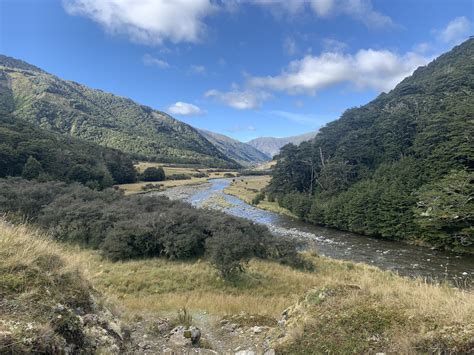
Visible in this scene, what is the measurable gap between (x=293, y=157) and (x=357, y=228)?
30606 millimetres

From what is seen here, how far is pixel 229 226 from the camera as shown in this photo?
66.9ft

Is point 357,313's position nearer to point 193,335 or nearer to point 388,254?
point 193,335

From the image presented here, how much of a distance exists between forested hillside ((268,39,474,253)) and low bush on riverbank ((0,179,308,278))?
1703 centimetres

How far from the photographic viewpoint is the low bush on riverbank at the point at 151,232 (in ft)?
55.4

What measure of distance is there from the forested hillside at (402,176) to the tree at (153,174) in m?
41.8

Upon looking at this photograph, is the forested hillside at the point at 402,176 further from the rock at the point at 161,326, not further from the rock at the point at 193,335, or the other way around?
the rock at the point at 193,335

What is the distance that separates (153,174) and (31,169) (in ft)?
141

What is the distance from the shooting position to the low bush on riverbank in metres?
16.9

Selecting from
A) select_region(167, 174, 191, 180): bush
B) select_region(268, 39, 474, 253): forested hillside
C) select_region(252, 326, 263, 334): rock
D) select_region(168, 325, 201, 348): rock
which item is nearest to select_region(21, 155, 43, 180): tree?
select_region(268, 39, 474, 253): forested hillside

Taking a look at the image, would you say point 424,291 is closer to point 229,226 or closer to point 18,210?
point 229,226

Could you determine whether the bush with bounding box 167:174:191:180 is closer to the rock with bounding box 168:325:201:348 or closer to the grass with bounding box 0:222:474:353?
the grass with bounding box 0:222:474:353

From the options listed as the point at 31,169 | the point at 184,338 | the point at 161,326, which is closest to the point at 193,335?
the point at 184,338

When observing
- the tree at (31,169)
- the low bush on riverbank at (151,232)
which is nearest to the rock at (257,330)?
the low bush on riverbank at (151,232)

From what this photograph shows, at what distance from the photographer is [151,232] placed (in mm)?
19734
